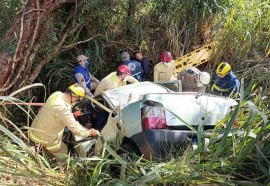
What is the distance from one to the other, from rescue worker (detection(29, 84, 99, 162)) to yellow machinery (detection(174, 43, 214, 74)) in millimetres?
3348

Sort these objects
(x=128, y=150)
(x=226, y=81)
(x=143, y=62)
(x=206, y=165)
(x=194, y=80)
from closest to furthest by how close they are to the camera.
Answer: (x=206, y=165) < (x=128, y=150) < (x=194, y=80) < (x=226, y=81) < (x=143, y=62)

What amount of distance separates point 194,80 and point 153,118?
2449 millimetres

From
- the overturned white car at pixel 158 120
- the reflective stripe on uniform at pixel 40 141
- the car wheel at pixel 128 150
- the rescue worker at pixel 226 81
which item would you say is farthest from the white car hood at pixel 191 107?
the rescue worker at pixel 226 81

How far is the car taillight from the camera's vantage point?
3.80 metres

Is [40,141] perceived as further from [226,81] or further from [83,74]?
[226,81]

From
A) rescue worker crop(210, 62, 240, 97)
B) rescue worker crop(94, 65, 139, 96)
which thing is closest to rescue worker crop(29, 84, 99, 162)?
rescue worker crop(94, 65, 139, 96)

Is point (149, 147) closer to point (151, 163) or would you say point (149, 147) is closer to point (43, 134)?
point (151, 163)

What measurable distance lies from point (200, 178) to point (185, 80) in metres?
3.28

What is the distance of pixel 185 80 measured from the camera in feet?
20.5

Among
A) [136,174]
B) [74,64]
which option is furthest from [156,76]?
[136,174]

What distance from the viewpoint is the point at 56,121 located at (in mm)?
4828

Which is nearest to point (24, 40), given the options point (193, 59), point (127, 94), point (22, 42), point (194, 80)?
point (22, 42)

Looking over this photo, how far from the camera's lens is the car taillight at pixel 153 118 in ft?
12.5

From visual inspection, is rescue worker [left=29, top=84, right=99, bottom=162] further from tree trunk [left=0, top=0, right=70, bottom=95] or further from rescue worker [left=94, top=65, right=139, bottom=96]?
rescue worker [left=94, top=65, right=139, bottom=96]
